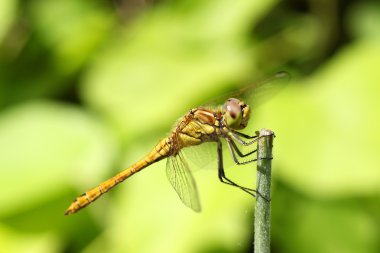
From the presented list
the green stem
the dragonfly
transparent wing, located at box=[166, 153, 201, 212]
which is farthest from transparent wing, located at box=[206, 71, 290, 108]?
the green stem

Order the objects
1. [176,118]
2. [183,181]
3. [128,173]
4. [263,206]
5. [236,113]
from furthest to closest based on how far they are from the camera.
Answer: [176,118] → [128,173] → [183,181] → [236,113] → [263,206]

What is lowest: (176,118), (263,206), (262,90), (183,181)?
(263,206)

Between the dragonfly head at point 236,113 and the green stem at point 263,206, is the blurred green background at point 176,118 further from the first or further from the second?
the green stem at point 263,206

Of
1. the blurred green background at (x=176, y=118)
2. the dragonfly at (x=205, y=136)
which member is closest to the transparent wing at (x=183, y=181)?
the dragonfly at (x=205, y=136)

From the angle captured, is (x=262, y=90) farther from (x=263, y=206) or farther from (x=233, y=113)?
(x=263, y=206)

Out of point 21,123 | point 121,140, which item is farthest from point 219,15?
point 21,123

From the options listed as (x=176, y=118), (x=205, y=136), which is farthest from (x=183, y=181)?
(x=176, y=118)
